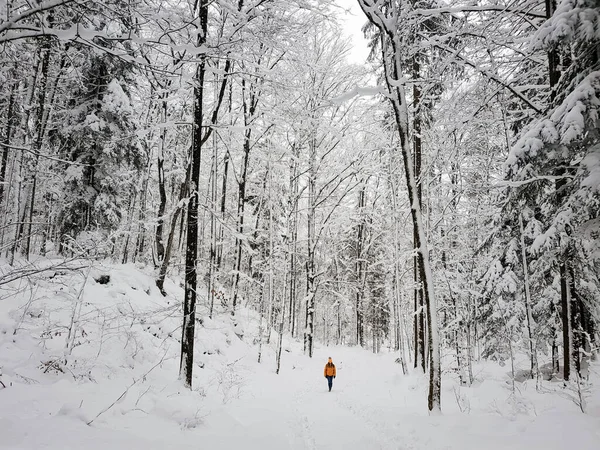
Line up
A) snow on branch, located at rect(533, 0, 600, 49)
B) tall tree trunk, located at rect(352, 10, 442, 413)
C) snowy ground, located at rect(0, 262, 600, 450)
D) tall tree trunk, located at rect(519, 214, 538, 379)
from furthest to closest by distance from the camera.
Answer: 1. tall tree trunk, located at rect(519, 214, 538, 379)
2. tall tree trunk, located at rect(352, 10, 442, 413)
3. snowy ground, located at rect(0, 262, 600, 450)
4. snow on branch, located at rect(533, 0, 600, 49)

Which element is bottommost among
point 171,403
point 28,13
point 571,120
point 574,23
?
point 171,403

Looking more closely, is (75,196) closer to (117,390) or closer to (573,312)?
(117,390)

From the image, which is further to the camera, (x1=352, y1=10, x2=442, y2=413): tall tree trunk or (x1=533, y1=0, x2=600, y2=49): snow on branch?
(x1=352, y1=10, x2=442, y2=413): tall tree trunk

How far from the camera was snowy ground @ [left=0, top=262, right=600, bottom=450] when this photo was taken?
15.8 ft

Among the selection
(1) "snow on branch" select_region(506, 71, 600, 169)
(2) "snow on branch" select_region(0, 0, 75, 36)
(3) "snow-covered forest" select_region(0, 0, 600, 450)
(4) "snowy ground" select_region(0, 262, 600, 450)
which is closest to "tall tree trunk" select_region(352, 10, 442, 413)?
(3) "snow-covered forest" select_region(0, 0, 600, 450)

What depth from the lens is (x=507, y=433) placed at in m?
5.81

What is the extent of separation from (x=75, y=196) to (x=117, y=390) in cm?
968

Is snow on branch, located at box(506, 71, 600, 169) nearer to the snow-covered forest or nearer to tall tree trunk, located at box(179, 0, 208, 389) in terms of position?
the snow-covered forest

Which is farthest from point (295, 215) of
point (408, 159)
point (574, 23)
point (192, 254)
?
point (574, 23)

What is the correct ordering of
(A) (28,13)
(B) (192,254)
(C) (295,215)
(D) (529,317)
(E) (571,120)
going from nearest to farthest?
(A) (28,13), (E) (571,120), (B) (192,254), (D) (529,317), (C) (295,215)

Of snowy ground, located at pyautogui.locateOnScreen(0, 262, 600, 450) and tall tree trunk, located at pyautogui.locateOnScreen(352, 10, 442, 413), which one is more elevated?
tall tree trunk, located at pyautogui.locateOnScreen(352, 10, 442, 413)

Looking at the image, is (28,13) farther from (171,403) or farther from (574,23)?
(574,23)

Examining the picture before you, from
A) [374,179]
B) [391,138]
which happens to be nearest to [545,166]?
[391,138]

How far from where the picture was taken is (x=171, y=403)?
6.06 metres
